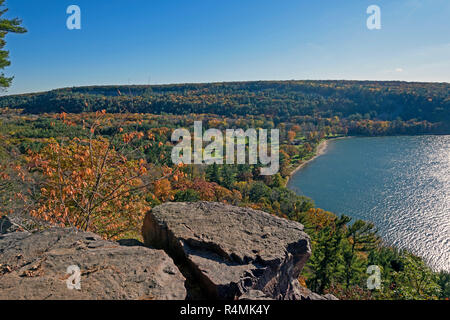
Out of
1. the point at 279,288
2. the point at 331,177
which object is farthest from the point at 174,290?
the point at 331,177

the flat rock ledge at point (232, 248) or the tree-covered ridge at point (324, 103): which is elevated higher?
the tree-covered ridge at point (324, 103)

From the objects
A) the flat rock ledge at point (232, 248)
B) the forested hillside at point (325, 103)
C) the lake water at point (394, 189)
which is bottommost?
the lake water at point (394, 189)

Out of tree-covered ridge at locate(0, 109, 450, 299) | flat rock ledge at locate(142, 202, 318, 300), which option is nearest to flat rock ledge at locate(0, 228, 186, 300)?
flat rock ledge at locate(142, 202, 318, 300)

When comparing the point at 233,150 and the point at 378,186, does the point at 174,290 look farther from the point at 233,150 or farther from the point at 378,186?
the point at 233,150

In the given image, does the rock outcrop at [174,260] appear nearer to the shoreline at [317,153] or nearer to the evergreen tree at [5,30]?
the evergreen tree at [5,30]

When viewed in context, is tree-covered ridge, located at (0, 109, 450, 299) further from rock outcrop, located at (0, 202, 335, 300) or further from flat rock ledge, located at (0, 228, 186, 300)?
flat rock ledge, located at (0, 228, 186, 300)

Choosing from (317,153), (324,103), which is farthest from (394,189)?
(324,103)

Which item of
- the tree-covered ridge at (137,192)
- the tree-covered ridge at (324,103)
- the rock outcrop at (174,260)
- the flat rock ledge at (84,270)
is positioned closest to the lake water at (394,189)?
the tree-covered ridge at (137,192)
